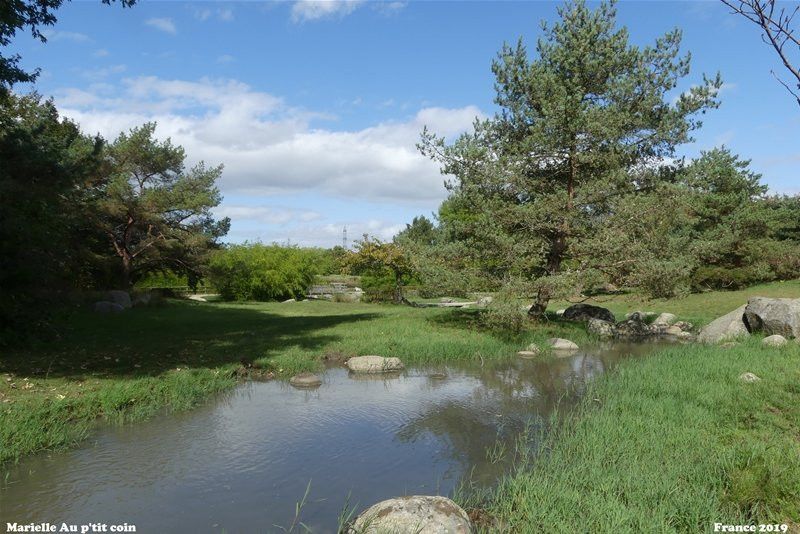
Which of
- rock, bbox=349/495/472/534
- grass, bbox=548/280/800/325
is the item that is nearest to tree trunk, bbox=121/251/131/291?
grass, bbox=548/280/800/325

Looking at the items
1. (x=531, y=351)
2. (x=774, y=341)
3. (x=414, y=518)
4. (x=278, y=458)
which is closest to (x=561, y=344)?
(x=531, y=351)

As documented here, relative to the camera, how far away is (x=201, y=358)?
13766mm

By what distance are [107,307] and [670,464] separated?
977 inches

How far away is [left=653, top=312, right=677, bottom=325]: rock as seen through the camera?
82.5ft

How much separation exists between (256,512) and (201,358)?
8679mm

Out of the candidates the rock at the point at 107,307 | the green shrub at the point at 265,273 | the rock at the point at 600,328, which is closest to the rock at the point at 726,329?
the rock at the point at 600,328

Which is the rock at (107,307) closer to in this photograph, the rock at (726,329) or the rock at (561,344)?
the rock at (561,344)

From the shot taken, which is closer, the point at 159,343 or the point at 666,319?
the point at 159,343

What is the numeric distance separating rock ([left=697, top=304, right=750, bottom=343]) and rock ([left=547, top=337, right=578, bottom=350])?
4.69 metres

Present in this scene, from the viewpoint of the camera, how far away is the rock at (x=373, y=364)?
14.5 meters

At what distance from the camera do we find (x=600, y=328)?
70.1 ft

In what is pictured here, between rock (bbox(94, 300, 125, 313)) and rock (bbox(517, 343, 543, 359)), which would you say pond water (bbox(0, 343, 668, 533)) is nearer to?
rock (bbox(517, 343, 543, 359))

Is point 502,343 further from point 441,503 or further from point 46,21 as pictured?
point 46,21

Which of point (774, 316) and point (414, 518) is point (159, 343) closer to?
point (414, 518)
